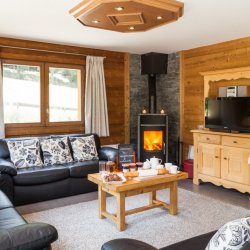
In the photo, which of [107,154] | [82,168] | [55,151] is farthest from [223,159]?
[55,151]

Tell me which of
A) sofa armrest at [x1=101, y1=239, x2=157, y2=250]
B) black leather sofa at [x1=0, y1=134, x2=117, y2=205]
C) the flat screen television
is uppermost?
the flat screen television

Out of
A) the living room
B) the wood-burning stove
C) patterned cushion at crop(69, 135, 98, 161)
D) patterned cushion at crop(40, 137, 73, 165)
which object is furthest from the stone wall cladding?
patterned cushion at crop(40, 137, 73, 165)

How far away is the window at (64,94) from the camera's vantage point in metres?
5.16

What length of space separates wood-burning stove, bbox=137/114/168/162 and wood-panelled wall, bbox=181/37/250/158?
0.46m

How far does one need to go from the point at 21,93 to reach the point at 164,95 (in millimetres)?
2886

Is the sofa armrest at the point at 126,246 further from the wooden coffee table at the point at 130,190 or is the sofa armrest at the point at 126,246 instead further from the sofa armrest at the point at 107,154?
the sofa armrest at the point at 107,154

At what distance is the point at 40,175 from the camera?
3.90 metres

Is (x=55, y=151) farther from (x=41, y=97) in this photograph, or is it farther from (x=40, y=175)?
(x=41, y=97)

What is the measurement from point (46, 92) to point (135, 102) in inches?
75.7

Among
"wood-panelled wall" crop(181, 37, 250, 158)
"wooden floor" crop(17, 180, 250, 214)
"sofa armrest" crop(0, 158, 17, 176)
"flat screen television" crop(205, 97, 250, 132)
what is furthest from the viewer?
"wood-panelled wall" crop(181, 37, 250, 158)

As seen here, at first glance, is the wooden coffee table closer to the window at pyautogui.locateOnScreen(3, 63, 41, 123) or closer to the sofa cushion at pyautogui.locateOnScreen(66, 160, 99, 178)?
the sofa cushion at pyautogui.locateOnScreen(66, 160, 99, 178)

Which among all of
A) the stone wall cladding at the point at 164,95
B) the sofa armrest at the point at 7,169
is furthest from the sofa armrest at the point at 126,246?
the stone wall cladding at the point at 164,95

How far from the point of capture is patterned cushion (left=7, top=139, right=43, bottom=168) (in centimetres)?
414

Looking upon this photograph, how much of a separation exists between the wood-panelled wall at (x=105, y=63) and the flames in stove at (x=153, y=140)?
0.56 m
